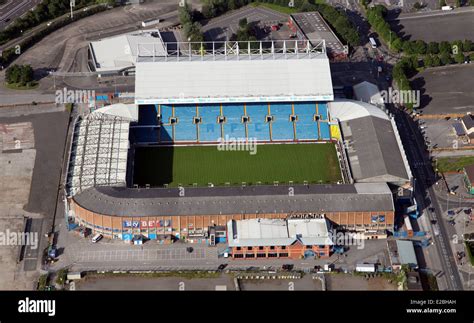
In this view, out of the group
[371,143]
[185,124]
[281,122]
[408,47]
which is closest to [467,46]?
[408,47]

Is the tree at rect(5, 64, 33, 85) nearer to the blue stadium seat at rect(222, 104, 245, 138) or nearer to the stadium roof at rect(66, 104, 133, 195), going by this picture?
the stadium roof at rect(66, 104, 133, 195)

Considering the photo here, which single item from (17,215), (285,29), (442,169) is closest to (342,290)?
(442,169)

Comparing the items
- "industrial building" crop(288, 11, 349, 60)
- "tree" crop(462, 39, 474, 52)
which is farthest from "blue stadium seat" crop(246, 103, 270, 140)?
"tree" crop(462, 39, 474, 52)

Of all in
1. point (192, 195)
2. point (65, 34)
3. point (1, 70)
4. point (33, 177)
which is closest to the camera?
point (192, 195)

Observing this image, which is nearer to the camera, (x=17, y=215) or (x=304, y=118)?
(x=17, y=215)

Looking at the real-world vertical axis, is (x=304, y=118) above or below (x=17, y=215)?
above

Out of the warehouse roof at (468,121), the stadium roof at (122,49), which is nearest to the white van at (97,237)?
the stadium roof at (122,49)

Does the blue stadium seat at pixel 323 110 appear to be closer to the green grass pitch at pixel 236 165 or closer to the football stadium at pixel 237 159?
the football stadium at pixel 237 159

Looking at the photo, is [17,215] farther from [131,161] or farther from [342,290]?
[342,290]
